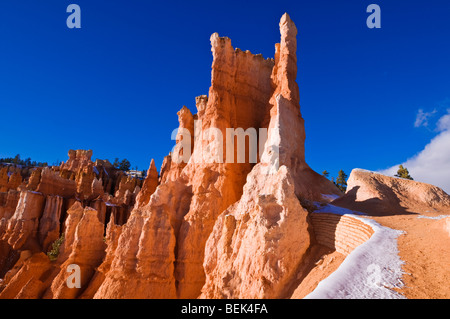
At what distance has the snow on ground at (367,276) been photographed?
19.0ft

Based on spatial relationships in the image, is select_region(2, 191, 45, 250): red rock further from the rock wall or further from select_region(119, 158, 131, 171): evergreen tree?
select_region(119, 158, 131, 171): evergreen tree

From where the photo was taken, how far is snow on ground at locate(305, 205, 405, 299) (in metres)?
5.80

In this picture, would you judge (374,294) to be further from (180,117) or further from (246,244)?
(180,117)

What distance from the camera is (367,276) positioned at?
6.50 m

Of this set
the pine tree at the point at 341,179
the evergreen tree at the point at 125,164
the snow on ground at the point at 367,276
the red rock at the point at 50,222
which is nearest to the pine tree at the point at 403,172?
the pine tree at the point at 341,179

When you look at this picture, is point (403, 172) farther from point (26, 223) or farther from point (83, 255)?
point (26, 223)

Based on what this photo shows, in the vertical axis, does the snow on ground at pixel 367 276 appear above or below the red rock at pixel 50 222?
below

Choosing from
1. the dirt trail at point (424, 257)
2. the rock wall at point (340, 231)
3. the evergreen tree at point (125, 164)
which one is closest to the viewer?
the dirt trail at point (424, 257)

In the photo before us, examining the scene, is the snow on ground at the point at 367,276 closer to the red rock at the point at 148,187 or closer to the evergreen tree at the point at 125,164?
the red rock at the point at 148,187

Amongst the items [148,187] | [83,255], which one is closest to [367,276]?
[83,255]

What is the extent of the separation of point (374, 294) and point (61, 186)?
171 ft

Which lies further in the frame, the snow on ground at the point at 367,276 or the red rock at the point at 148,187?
the red rock at the point at 148,187

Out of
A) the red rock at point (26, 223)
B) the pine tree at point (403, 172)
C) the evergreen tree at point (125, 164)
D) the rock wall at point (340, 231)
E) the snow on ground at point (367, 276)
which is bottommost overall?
the snow on ground at point (367, 276)

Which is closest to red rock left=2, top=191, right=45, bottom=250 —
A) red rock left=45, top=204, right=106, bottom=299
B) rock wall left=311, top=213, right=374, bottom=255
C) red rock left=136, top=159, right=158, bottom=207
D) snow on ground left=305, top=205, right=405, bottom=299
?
red rock left=45, top=204, right=106, bottom=299
